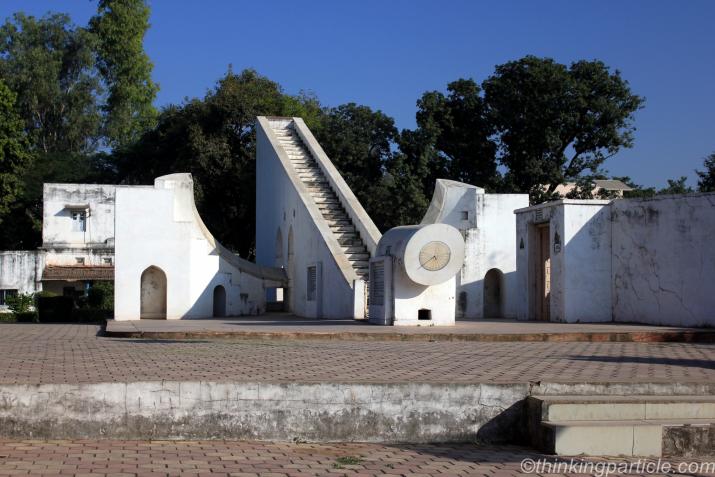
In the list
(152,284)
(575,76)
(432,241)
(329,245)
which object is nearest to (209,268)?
(152,284)

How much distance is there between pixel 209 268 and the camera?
68.8ft

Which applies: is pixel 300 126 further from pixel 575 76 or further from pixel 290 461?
pixel 290 461

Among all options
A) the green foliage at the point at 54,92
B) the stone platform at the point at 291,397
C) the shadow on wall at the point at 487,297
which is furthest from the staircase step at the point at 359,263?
the green foliage at the point at 54,92

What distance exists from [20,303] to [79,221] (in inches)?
212

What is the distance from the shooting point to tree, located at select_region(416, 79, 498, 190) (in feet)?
119

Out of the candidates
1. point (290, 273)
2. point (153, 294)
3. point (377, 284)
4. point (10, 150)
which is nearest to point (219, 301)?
point (153, 294)

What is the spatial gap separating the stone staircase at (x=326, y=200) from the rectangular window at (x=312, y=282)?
2.88 ft

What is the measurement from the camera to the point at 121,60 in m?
48.9

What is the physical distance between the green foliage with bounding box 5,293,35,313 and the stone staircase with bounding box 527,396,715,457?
2740 centimetres

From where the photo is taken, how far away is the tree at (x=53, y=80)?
44812mm

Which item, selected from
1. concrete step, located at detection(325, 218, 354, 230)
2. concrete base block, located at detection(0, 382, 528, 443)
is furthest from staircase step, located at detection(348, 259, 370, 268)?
concrete base block, located at detection(0, 382, 528, 443)

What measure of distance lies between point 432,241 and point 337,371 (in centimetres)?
772

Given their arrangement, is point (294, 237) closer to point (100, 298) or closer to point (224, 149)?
point (100, 298)

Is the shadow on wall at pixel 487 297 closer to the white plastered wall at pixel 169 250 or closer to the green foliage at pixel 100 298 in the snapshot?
the white plastered wall at pixel 169 250
